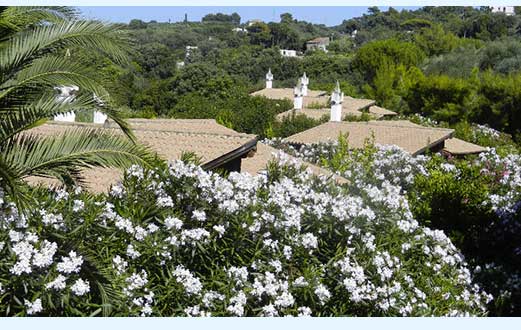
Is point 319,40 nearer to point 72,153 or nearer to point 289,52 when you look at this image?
point 289,52

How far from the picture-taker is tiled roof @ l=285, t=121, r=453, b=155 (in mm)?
18281

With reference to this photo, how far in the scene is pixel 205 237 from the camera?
5523 mm

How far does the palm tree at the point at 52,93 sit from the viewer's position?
5.86 metres

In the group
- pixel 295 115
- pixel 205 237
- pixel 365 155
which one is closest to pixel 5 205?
pixel 205 237

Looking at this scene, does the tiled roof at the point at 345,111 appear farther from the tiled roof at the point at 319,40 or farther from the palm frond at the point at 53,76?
the tiled roof at the point at 319,40

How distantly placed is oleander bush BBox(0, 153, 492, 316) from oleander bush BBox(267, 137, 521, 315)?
136 cm

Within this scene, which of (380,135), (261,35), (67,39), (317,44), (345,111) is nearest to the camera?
(67,39)

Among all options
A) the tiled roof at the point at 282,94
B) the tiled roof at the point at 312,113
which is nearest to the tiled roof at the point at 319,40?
the tiled roof at the point at 282,94

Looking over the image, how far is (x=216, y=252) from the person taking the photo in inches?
220

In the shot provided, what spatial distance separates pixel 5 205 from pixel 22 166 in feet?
2.83

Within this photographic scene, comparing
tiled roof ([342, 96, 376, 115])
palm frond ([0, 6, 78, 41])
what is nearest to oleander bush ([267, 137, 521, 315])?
palm frond ([0, 6, 78, 41])

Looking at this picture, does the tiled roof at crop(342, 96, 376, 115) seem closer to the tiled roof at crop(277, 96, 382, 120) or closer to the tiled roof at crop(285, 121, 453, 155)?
the tiled roof at crop(277, 96, 382, 120)

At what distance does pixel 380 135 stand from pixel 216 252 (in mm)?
14325

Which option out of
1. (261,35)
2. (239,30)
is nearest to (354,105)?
(261,35)
